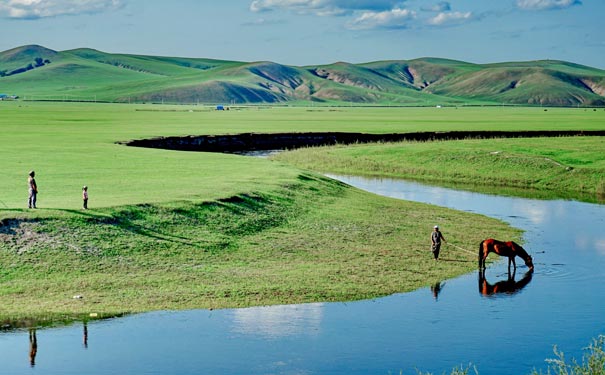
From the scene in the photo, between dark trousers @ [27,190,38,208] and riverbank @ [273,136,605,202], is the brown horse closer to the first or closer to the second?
dark trousers @ [27,190,38,208]

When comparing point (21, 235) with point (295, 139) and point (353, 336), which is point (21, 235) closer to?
point (353, 336)

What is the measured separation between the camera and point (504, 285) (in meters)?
36.6

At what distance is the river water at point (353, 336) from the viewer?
1018 inches

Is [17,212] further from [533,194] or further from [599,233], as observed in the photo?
[533,194]

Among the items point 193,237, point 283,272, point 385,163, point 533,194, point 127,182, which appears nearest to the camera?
point 283,272

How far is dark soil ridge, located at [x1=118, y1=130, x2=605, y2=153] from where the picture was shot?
10875 cm

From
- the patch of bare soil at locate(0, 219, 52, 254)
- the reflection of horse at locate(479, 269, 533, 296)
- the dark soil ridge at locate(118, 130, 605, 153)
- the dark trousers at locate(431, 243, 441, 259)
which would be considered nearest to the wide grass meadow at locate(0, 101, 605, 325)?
the patch of bare soil at locate(0, 219, 52, 254)

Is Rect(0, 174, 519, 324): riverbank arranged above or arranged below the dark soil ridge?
below

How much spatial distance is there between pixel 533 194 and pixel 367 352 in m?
48.1

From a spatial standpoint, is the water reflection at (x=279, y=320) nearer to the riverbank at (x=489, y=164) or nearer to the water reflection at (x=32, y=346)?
the water reflection at (x=32, y=346)

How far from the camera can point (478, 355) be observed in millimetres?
27016

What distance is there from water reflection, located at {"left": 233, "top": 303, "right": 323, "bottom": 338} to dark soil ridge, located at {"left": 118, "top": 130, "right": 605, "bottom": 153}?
73172 millimetres

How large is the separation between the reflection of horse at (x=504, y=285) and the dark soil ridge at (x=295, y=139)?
6993cm

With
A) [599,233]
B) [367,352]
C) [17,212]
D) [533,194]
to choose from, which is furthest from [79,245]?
[533,194]
